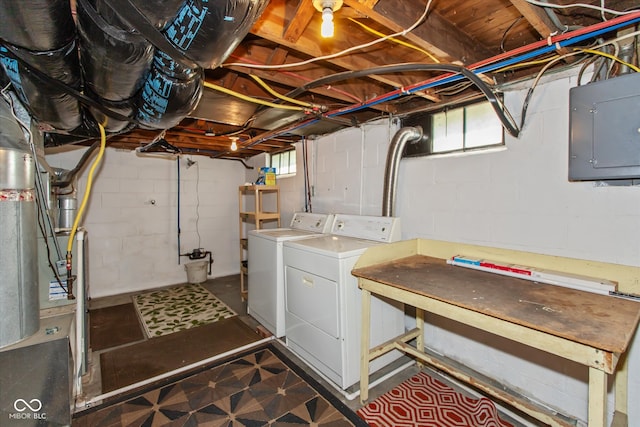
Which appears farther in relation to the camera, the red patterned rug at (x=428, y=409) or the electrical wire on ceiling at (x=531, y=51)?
the red patterned rug at (x=428, y=409)

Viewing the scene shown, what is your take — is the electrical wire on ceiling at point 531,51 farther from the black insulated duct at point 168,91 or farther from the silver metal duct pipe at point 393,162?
the black insulated duct at point 168,91

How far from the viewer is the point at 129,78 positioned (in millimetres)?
1141

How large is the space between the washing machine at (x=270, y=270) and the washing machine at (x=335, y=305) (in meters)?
0.11

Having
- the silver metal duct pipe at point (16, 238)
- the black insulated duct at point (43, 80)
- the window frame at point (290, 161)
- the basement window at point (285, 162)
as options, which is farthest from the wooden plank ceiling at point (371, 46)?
the basement window at point (285, 162)

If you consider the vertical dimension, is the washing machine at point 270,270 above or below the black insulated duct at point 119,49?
below

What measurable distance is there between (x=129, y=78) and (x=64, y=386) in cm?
142

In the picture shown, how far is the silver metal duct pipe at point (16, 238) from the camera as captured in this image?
1.18m

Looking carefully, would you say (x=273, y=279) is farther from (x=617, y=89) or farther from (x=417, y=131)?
(x=617, y=89)

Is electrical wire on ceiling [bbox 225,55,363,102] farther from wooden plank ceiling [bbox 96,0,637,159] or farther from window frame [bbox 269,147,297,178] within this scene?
window frame [bbox 269,147,297,178]

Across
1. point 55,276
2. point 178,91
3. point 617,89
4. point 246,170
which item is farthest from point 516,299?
point 246,170

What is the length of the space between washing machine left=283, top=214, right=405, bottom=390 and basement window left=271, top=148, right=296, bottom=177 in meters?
1.75

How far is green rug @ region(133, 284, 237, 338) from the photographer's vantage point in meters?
3.10

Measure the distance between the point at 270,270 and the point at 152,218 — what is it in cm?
275

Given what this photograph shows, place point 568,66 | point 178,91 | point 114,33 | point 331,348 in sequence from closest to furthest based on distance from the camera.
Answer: point 114,33 → point 178,91 → point 568,66 → point 331,348
